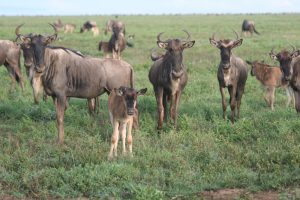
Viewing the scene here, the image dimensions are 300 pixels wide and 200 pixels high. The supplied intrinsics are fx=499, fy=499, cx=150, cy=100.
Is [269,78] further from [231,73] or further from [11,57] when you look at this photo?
[11,57]

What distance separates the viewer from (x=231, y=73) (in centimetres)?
1073

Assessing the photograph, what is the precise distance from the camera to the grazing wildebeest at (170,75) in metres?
9.71

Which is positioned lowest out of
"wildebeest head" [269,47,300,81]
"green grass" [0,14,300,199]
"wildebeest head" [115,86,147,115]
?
"green grass" [0,14,300,199]

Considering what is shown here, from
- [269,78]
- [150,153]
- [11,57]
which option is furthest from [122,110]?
[11,57]

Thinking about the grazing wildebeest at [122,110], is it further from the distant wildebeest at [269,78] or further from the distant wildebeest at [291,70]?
the distant wildebeest at [269,78]

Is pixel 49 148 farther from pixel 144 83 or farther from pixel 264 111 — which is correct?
pixel 144 83

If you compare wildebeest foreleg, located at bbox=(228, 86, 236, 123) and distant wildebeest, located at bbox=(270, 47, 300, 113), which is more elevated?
distant wildebeest, located at bbox=(270, 47, 300, 113)

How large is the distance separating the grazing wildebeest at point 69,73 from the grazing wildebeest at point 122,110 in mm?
1178

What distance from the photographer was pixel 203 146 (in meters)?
8.43

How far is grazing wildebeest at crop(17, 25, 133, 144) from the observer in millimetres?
8992

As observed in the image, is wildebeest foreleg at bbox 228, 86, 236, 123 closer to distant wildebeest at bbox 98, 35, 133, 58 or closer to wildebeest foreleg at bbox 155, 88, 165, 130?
wildebeest foreleg at bbox 155, 88, 165, 130

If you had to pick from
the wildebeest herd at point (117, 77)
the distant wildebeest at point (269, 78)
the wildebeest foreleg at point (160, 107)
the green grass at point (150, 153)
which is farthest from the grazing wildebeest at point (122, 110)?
the distant wildebeest at point (269, 78)

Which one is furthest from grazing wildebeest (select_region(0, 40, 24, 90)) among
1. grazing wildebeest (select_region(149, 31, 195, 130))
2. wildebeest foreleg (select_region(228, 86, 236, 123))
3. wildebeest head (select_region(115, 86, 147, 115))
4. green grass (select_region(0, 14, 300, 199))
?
wildebeest head (select_region(115, 86, 147, 115))

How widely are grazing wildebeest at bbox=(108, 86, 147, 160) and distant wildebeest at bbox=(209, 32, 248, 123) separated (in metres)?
3.04
